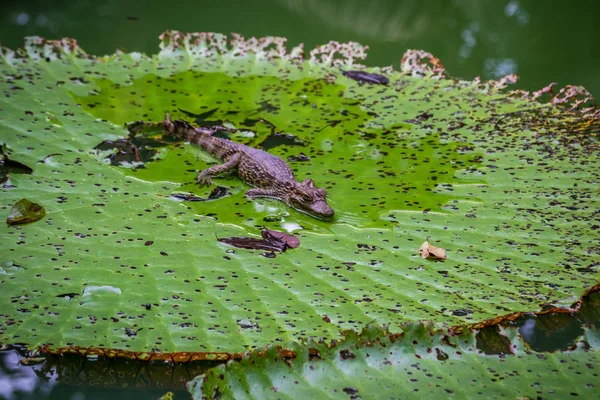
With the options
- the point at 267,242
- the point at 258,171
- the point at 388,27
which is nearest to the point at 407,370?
the point at 267,242

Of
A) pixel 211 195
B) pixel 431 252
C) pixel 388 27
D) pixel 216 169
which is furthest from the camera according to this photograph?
pixel 388 27

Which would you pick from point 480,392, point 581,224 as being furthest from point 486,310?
point 581,224

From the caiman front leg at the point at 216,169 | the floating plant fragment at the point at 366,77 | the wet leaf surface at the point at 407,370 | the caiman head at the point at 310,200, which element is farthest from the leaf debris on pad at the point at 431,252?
the floating plant fragment at the point at 366,77

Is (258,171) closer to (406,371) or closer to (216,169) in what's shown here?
(216,169)

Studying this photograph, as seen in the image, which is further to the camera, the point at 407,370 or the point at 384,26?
the point at 384,26

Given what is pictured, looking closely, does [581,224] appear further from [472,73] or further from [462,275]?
[472,73]

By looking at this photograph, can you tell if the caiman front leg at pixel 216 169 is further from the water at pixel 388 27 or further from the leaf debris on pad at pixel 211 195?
the water at pixel 388 27
